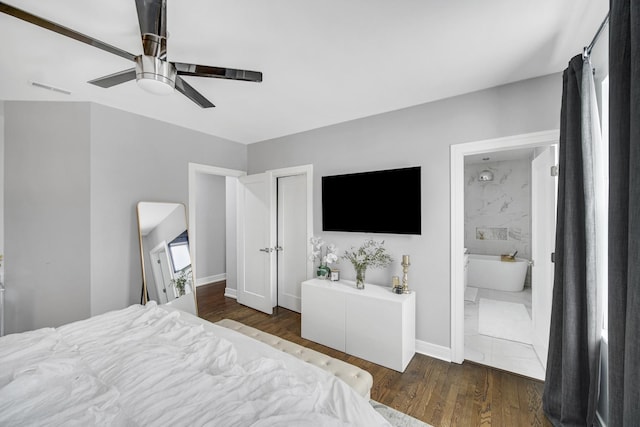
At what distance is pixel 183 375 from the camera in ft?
4.06

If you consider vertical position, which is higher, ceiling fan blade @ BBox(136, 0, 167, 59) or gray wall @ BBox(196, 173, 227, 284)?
ceiling fan blade @ BBox(136, 0, 167, 59)

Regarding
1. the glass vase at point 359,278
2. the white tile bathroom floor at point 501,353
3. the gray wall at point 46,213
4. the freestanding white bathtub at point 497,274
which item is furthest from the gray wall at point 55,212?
the freestanding white bathtub at point 497,274

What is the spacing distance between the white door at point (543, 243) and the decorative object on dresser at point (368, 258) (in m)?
1.38

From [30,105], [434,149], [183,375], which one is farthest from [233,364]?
[30,105]

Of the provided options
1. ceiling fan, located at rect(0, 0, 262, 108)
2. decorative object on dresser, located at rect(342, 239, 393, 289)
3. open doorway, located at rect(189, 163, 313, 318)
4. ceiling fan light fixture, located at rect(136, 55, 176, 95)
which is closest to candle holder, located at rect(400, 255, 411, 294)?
decorative object on dresser, located at rect(342, 239, 393, 289)

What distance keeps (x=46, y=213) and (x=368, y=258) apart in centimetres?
323

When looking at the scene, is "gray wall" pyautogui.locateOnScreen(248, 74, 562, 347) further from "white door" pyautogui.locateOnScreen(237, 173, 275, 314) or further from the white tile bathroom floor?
"white door" pyautogui.locateOnScreen(237, 173, 275, 314)

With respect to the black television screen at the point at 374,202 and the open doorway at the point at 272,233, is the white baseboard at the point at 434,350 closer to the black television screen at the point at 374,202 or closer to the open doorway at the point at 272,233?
the black television screen at the point at 374,202

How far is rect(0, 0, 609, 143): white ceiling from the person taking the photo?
4.73ft

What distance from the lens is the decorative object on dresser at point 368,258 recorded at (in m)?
2.81

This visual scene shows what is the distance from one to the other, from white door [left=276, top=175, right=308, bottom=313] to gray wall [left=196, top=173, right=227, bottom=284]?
2146 mm

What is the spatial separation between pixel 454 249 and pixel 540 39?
168 cm

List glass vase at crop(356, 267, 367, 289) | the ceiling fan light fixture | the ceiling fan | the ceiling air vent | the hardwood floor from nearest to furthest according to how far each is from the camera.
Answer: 1. the ceiling fan
2. the ceiling fan light fixture
3. the hardwood floor
4. the ceiling air vent
5. glass vase at crop(356, 267, 367, 289)

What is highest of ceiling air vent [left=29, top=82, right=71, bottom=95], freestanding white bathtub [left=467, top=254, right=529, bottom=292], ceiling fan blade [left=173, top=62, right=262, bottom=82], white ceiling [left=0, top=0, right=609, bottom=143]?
white ceiling [left=0, top=0, right=609, bottom=143]
